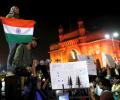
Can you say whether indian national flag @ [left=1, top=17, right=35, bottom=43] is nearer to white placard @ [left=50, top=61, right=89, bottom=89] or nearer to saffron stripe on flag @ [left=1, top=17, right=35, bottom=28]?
saffron stripe on flag @ [left=1, top=17, right=35, bottom=28]

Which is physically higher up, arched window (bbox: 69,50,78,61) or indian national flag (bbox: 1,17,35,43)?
indian national flag (bbox: 1,17,35,43)

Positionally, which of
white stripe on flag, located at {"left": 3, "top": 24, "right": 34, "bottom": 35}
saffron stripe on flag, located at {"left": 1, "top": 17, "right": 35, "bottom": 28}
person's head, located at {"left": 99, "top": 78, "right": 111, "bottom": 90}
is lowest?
person's head, located at {"left": 99, "top": 78, "right": 111, "bottom": 90}

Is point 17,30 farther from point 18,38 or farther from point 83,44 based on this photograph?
point 83,44

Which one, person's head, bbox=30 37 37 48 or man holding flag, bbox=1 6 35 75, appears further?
person's head, bbox=30 37 37 48

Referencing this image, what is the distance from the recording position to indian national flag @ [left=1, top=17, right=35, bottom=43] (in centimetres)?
693

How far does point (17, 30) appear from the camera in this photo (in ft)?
23.4

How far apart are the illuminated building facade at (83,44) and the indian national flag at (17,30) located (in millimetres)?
63205

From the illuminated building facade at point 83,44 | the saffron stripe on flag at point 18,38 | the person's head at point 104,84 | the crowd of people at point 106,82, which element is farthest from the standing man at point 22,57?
the illuminated building facade at point 83,44

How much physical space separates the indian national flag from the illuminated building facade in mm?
63205

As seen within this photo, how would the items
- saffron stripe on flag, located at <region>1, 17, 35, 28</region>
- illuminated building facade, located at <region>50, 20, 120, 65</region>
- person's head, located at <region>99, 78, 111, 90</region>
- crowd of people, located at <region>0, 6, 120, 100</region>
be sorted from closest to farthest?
crowd of people, located at <region>0, 6, 120, 100</region> → saffron stripe on flag, located at <region>1, 17, 35, 28</region> → person's head, located at <region>99, 78, 111, 90</region> → illuminated building facade, located at <region>50, 20, 120, 65</region>

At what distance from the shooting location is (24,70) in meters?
6.96

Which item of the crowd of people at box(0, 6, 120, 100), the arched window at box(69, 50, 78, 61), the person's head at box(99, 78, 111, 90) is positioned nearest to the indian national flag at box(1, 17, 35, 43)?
the crowd of people at box(0, 6, 120, 100)

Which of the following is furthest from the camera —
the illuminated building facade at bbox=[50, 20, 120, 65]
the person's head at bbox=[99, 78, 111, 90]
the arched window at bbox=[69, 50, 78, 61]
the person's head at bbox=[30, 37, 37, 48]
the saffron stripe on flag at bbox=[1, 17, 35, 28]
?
the illuminated building facade at bbox=[50, 20, 120, 65]

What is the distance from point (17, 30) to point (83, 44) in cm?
7556
